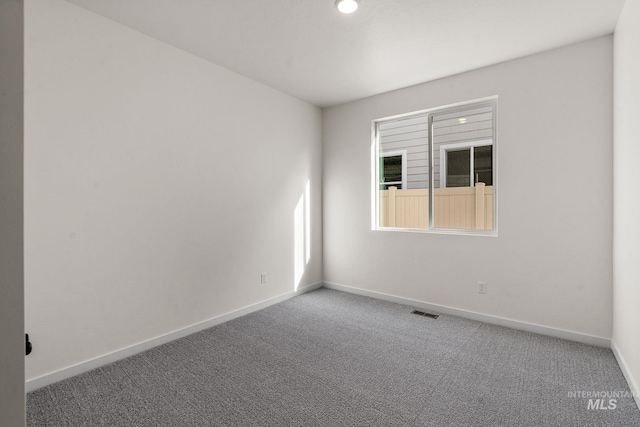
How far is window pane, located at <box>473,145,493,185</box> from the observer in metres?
3.49

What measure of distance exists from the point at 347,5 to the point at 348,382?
2733 millimetres

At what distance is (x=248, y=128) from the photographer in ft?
11.9

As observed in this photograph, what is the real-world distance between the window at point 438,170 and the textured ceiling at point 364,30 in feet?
1.99

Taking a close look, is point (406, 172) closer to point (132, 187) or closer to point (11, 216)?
point (132, 187)

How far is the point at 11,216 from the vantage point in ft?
1.98

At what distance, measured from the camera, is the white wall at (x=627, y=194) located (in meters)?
2.02

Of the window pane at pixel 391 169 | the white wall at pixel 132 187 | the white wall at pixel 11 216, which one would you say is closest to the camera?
the white wall at pixel 11 216

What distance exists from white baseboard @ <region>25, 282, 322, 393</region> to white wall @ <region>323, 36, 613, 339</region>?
1.92 metres

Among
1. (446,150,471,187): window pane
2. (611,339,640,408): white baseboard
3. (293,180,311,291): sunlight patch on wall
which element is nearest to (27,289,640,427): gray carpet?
(611,339,640,408): white baseboard

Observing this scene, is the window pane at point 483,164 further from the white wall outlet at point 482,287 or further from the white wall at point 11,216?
the white wall at point 11,216

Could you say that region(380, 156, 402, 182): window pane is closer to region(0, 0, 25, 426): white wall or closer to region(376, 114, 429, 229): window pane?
region(376, 114, 429, 229): window pane

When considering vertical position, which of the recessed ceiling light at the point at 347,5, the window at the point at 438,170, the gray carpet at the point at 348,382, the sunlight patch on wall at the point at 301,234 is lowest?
the gray carpet at the point at 348,382

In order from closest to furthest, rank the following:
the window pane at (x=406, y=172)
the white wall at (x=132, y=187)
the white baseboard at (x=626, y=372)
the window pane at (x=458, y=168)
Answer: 1. the white baseboard at (x=626, y=372)
2. the white wall at (x=132, y=187)
3. the window pane at (x=458, y=168)
4. the window pane at (x=406, y=172)

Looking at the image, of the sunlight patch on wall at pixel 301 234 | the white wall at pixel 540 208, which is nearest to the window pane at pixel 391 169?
the white wall at pixel 540 208
